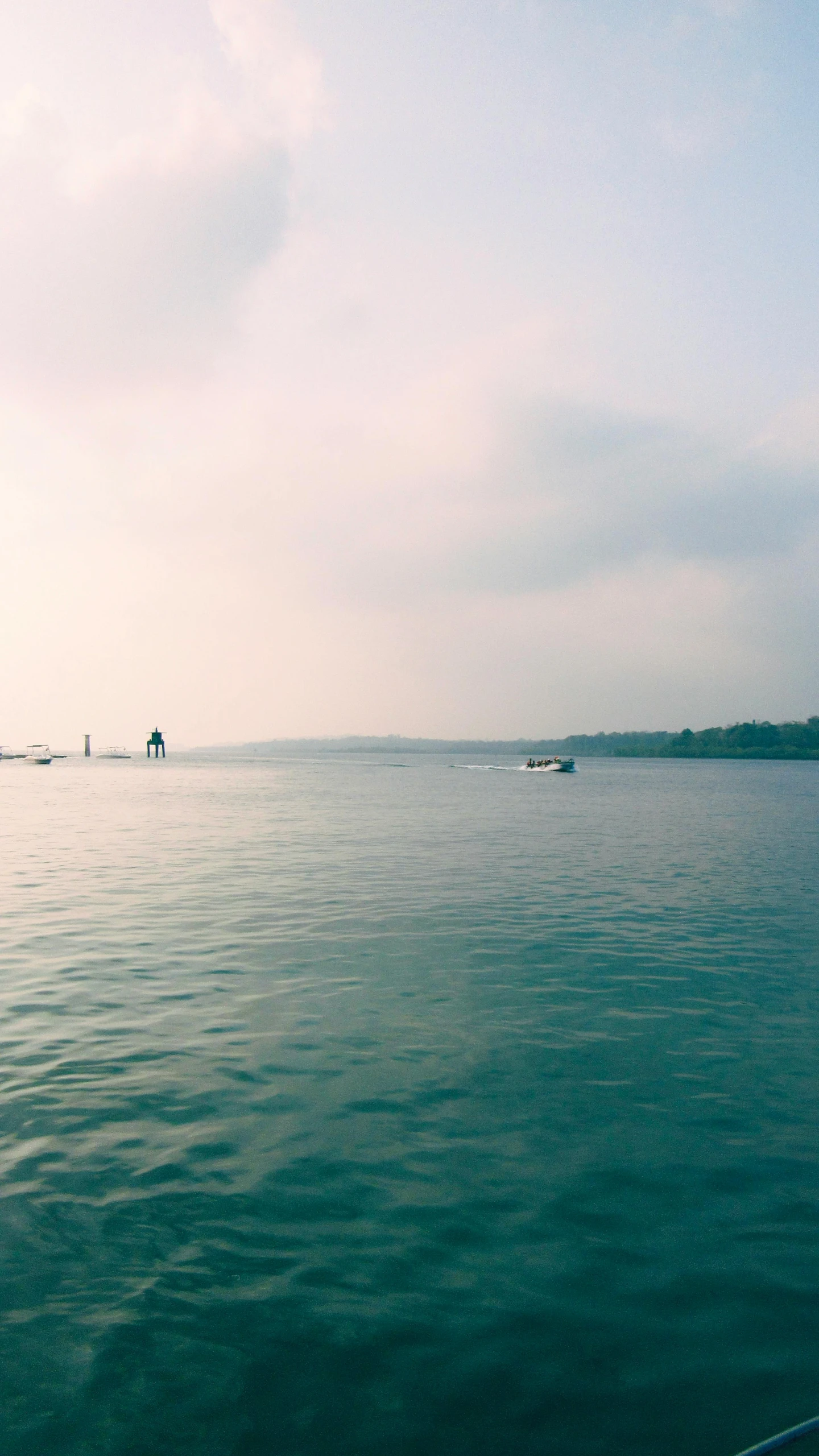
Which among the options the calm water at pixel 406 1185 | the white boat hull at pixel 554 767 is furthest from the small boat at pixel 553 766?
the calm water at pixel 406 1185

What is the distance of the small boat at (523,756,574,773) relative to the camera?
150m

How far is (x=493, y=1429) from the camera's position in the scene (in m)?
5.66

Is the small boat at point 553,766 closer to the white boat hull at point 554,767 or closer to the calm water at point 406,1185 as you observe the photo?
the white boat hull at point 554,767

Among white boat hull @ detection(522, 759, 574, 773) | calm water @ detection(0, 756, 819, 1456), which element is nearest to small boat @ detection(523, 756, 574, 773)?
white boat hull @ detection(522, 759, 574, 773)

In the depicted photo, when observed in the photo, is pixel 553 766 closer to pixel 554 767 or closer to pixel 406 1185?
pixel 554 767

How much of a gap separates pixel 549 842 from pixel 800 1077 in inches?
1258

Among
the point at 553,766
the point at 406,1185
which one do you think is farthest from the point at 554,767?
the point at 406,1185

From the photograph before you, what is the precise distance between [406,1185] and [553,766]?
150 metres

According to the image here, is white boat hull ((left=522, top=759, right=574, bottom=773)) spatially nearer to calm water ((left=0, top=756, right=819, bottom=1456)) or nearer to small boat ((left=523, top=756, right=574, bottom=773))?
small boat ((left=523, top=756, right=574, bottom=773))

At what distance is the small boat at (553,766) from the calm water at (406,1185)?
422 ft

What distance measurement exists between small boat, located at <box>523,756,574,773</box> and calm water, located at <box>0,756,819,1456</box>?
129 meters

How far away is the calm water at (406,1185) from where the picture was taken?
19.4 ft

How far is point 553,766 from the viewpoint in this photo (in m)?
156

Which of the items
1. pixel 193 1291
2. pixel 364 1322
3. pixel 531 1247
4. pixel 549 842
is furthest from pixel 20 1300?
pixel 549 842
